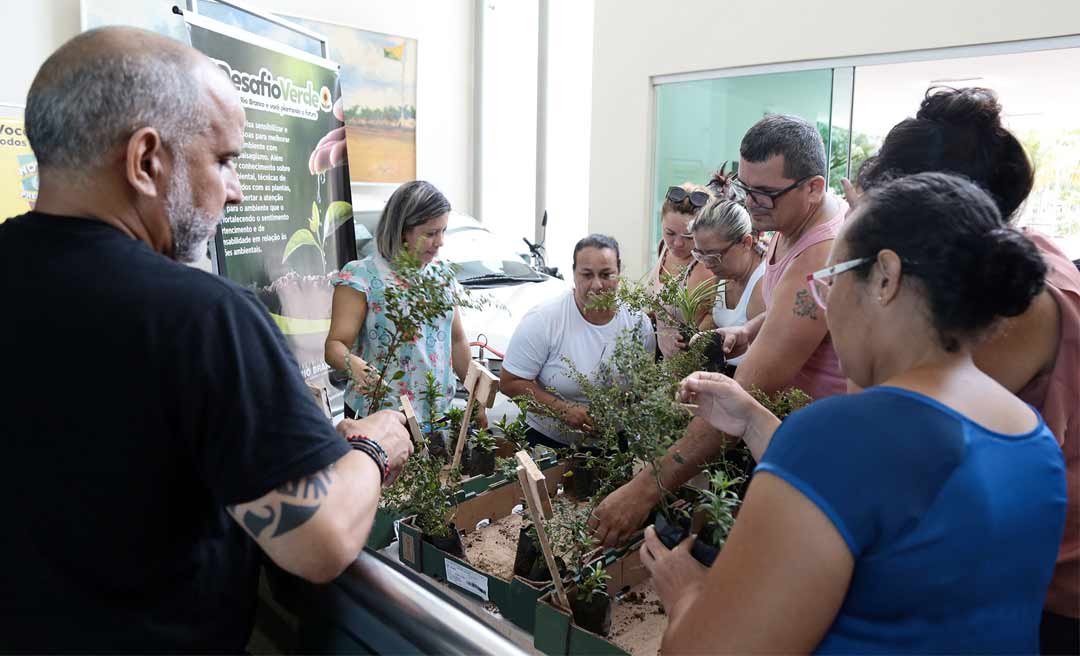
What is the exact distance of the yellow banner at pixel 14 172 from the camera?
140 inches

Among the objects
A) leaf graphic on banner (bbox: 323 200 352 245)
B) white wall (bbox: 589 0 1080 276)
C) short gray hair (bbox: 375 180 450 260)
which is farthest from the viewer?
white wall (bbox: 589 0 1080 276)

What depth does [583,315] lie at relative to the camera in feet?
9.28

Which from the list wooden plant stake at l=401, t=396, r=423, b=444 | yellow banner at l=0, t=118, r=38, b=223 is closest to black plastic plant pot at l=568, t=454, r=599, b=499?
wooden plant stake at l=401, t=396, r=423, b=444

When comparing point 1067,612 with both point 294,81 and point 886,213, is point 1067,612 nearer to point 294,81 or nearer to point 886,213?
point 886,213

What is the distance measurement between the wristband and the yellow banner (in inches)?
130

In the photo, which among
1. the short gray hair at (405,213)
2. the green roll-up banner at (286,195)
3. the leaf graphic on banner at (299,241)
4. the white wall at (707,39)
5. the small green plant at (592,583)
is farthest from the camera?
the white wall at (707,39)

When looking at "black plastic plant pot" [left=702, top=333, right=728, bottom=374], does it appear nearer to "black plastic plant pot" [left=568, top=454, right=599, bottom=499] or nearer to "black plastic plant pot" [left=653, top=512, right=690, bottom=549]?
"black plastic plant pot" [left=568, top=454, right=599, bottom=499]

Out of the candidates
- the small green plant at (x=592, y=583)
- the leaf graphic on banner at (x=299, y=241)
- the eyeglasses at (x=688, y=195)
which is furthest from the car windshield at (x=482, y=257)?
the small green plant at (x=592, y=583)

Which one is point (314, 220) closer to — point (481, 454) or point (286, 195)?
point (286, 195)

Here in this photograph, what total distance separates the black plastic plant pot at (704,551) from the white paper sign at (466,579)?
69 cm

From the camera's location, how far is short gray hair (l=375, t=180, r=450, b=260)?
2.68 meters

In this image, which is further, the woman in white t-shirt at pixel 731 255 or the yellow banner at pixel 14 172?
the yellow banner at pixel 14 172

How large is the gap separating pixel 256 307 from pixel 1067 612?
4.48 ft

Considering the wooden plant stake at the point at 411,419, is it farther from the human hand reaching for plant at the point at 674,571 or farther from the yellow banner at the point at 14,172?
the yellow banner at the point at 14,172
